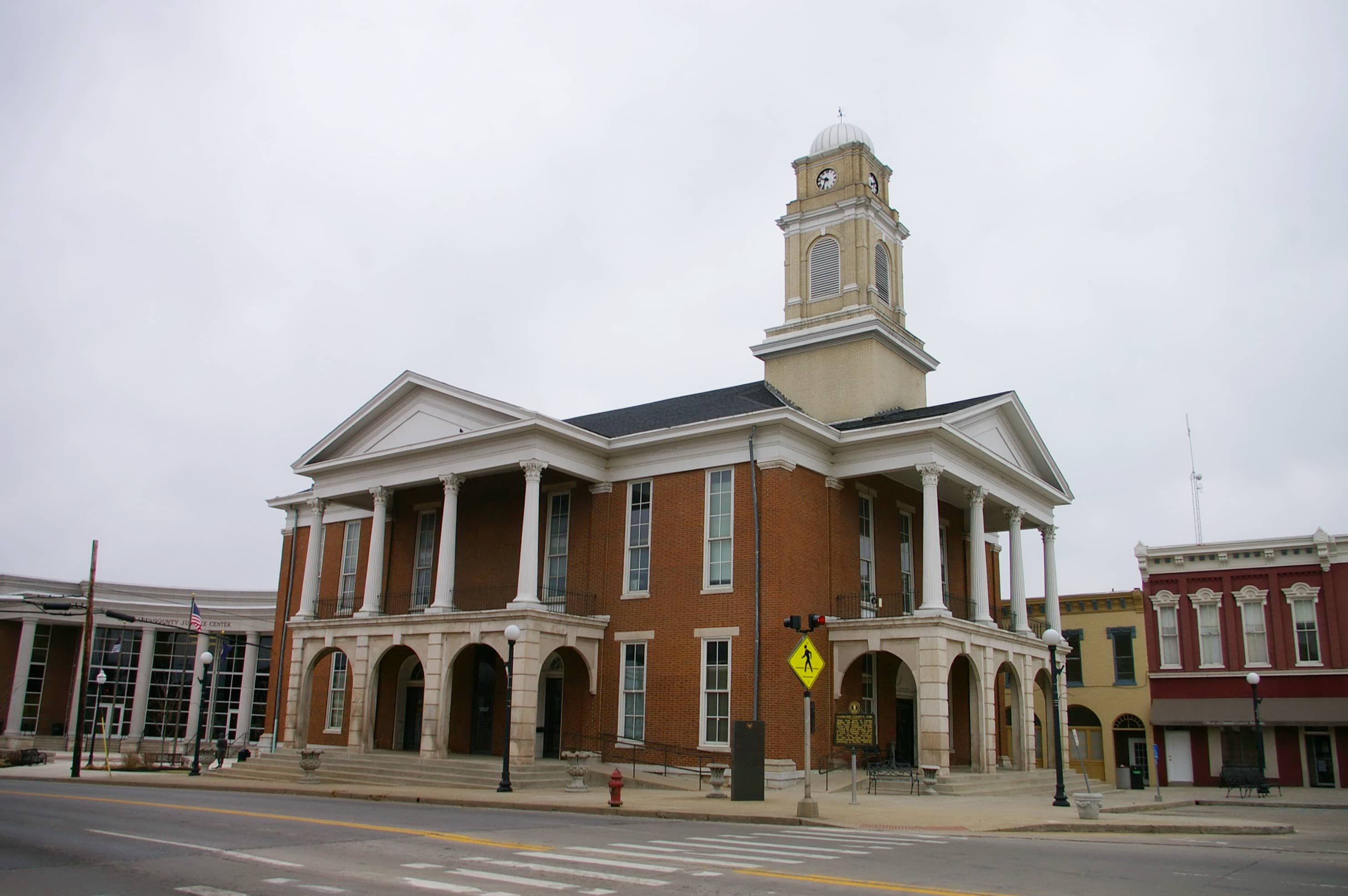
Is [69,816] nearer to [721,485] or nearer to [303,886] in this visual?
[303,886]

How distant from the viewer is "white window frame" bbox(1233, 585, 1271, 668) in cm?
4350

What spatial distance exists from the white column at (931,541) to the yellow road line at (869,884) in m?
17.7

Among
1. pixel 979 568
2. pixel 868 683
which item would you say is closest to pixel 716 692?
pixel 868 683

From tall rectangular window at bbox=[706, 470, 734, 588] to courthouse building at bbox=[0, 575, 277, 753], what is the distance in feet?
99.9

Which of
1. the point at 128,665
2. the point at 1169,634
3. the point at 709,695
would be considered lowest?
the point at 709,695

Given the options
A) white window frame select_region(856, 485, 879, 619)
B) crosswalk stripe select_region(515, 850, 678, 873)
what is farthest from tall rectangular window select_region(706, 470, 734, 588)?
crosswalk stripe select_region(515, 850, 678, 873)

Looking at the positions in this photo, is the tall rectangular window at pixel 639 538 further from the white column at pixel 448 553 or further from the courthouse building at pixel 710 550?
the white column at pixel 448 553

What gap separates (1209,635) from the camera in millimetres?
45125

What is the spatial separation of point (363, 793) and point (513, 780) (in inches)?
142

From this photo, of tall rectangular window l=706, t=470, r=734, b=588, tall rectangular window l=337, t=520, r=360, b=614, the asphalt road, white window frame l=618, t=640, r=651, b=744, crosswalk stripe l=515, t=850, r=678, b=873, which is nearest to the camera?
the asphalt road

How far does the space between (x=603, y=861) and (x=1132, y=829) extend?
10193 millimetres

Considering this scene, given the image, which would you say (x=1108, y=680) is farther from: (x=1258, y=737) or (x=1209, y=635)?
(x=1258, y=737)

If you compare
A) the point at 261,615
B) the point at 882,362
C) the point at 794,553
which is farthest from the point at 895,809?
the point at 261,615

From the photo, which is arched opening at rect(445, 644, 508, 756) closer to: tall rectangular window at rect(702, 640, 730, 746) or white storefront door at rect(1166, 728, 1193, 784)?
tall rectangular window at rect(702, 640, 730, 746)
